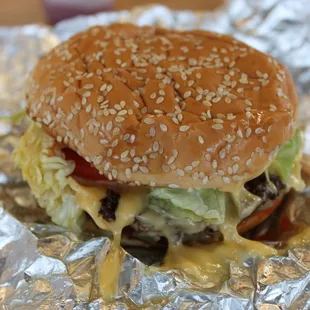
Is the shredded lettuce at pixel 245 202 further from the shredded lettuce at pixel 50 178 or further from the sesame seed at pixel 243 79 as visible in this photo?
the shredded lettuce at pixel 50 178

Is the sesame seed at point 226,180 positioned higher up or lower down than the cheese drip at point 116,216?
higher up

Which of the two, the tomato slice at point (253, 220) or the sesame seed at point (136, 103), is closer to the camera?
the sesame seed at point (136, 103)

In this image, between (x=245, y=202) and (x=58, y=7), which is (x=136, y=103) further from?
(x=58, y=7)

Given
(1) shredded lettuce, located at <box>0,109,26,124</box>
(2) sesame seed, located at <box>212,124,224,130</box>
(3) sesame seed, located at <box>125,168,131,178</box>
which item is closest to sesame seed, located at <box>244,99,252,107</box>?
(2) sesame seed, located at <box>212,124,224,130</box>

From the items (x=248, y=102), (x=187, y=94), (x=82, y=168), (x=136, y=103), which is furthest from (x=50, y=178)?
(x=248, y=102)

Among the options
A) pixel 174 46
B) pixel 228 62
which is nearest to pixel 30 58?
pixel 174 46

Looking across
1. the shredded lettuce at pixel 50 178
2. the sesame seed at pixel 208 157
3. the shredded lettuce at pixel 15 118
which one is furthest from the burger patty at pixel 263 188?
the shredded lettuce at pixel 15 118

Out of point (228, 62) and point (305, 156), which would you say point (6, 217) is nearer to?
point (228, 62)
